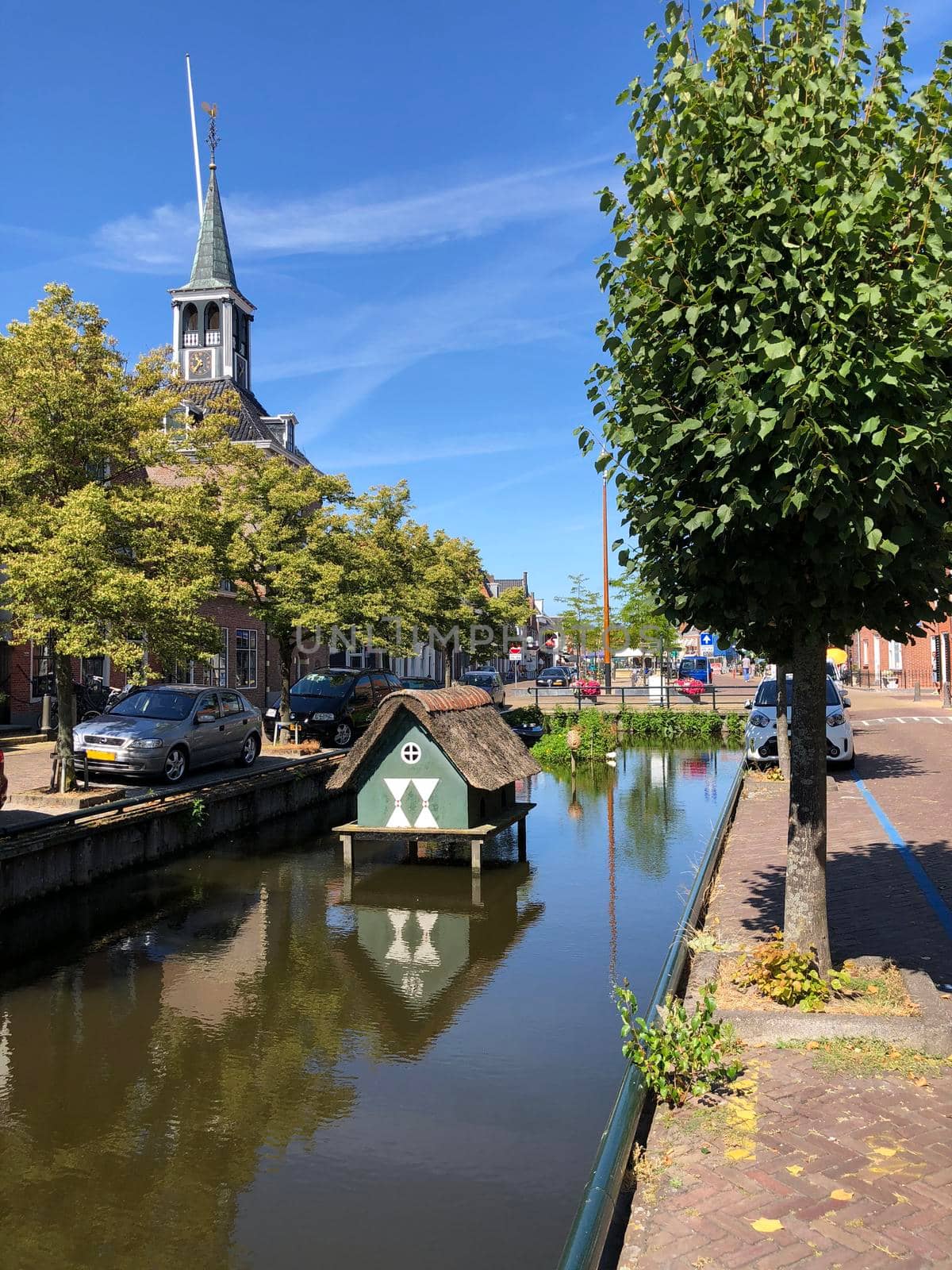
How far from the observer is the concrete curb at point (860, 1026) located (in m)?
5.43

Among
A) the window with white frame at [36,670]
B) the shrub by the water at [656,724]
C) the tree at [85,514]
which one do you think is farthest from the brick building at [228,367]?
the tree at [85,514]

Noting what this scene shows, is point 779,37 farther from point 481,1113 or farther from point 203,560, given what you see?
point 203,560

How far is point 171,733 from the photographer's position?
16.2m

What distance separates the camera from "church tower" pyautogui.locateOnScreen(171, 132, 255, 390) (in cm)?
5512

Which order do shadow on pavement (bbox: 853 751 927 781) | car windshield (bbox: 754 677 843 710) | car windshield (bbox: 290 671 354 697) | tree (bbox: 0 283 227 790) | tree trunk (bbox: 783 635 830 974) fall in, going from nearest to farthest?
tree trunk (bbox: 783 635 830 974) < tree (bbox: 0 283 227 790) < shadow on pavement (bbox: 853 751 927 781) < car windshield (bbox: 754 677 843 710) < car windshield (bbox: 290 671 354 697)

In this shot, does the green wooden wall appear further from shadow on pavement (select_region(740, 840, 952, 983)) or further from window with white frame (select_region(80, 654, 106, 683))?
window with white frame (select_region(80, 654, 106, 683))

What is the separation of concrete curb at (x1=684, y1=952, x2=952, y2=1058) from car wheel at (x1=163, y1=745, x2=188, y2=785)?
39.8ft

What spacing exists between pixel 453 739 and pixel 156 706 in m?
6.74

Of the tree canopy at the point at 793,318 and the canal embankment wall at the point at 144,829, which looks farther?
the canal embankment wall at the point at 144,829

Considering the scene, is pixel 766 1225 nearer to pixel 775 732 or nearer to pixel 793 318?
pixel 793 318

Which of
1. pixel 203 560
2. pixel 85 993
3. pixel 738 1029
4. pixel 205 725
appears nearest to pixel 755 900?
pixel 738 1029

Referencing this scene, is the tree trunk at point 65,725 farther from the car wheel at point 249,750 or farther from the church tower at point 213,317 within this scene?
the church tower at point 213,317

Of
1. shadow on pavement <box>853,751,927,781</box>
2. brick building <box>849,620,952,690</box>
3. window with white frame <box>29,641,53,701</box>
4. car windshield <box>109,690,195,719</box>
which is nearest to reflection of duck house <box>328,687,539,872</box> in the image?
car windshield <box>109,690,195,719</box>

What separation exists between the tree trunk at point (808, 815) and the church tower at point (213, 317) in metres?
52.0
